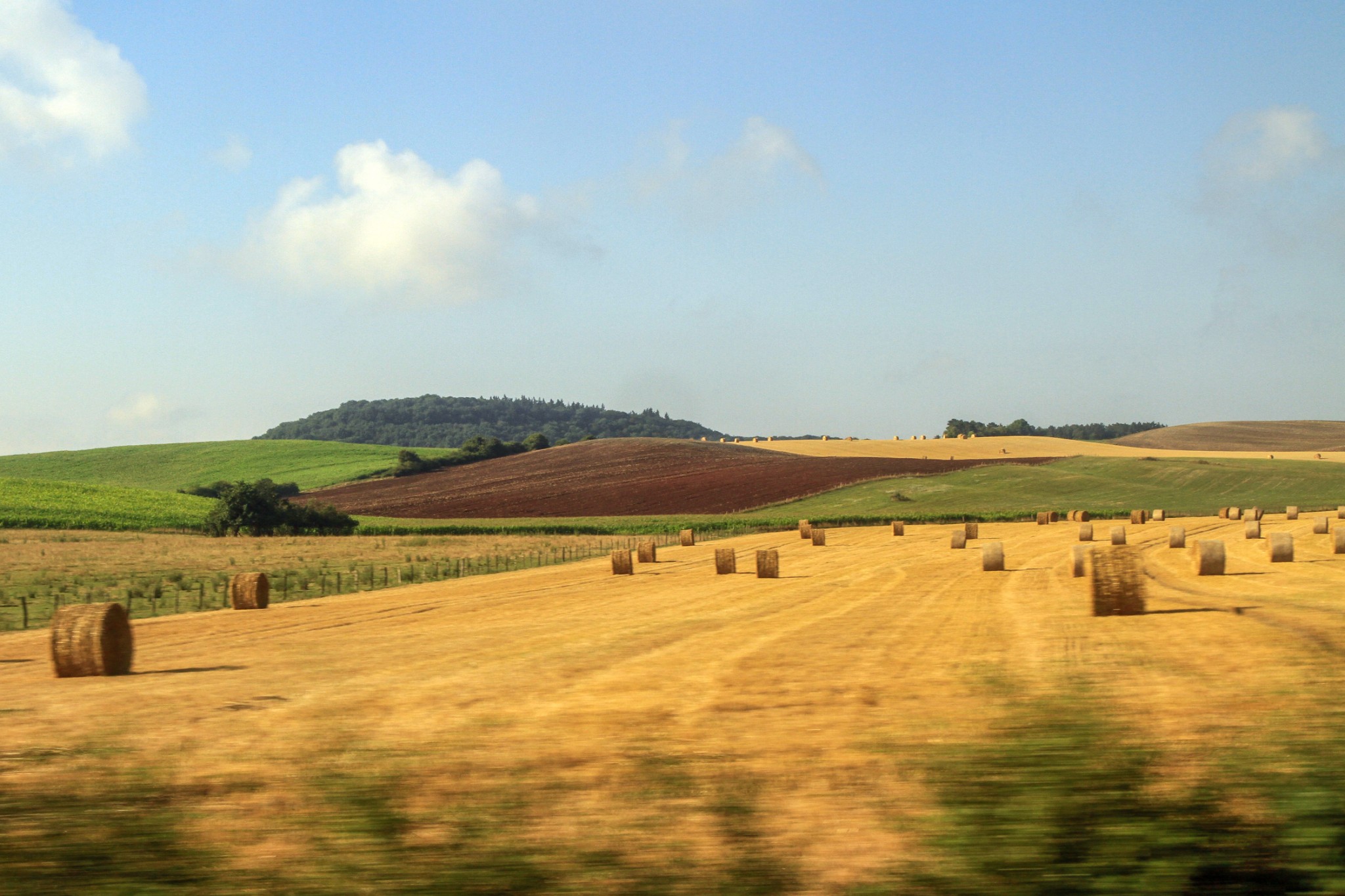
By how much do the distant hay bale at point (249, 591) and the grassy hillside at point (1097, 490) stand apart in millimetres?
42141

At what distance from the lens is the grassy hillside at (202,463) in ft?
349

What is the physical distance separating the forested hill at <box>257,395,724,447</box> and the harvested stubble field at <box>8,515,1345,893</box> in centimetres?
15621

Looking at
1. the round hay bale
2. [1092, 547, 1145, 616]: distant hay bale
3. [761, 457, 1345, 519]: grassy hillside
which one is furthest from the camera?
[761, 457, 1345, 519]: grassy hillside

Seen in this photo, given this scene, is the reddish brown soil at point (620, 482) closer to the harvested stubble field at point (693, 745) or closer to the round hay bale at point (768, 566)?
the round hay bale at point (768, 566)

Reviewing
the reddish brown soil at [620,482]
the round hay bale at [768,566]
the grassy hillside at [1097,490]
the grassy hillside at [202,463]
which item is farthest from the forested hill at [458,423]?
the round hay bale at [768,566]

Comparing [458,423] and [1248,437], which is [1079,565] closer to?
[1248,437]

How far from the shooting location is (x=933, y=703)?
8.59 meters

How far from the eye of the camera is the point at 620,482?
8331cm

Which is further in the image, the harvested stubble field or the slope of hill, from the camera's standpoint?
the slope of hill

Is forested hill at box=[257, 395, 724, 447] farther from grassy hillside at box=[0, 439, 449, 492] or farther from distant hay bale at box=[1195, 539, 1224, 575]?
Result: distant hay bale at box=[1195, 539, 1224, 575]

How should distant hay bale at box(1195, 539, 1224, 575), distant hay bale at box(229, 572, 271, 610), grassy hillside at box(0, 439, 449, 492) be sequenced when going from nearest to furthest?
distant hay bale at box(1195, 539, 1224, 575), distant hay bale at box(229, 572, 271, 610), grassy hillside at box(0, 439, 449, 492)

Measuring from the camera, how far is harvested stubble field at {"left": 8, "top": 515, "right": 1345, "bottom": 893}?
577 centimetres

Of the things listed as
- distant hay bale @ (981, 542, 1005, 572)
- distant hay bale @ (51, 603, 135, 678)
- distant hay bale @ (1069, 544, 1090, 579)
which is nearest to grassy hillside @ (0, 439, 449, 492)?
distant hay bale @ (981, 542, 1005, 572)

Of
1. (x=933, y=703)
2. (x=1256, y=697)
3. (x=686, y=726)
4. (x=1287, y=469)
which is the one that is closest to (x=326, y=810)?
(x=686, y=726)
